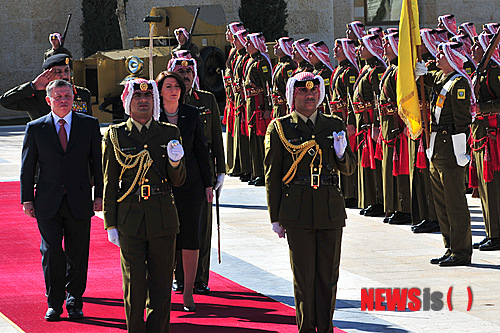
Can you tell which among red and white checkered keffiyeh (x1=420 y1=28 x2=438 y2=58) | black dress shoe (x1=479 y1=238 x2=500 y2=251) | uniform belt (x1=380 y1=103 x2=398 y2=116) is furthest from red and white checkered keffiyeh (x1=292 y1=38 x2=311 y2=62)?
black dress shoe (x1=479 y1=238 x2=500 y2=251)

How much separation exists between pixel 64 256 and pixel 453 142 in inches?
148

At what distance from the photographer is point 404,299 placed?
7844mm

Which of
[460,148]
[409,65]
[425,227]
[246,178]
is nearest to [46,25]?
[246,178]

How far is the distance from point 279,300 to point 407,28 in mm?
2738

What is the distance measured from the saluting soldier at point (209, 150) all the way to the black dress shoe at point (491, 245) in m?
3.07

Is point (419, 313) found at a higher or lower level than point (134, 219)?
lower

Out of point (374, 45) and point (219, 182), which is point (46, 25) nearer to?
point (374, 45)

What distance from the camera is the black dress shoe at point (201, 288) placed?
325 inches

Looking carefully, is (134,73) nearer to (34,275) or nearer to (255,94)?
(255,94)

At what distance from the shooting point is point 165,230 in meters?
6.34

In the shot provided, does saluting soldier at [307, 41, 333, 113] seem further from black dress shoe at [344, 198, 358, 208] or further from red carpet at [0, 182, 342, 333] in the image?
red carpet at [0, 182, 342, 333]

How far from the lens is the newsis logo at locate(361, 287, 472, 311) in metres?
7.58

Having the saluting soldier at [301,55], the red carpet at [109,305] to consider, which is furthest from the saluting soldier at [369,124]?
the red carpet at [109,305]

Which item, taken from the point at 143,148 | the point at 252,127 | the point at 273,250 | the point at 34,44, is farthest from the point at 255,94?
the point at 34,44
